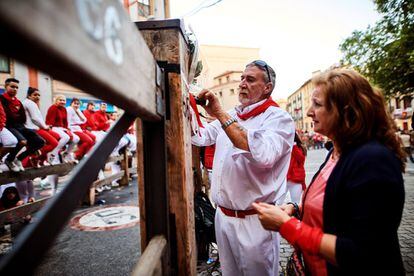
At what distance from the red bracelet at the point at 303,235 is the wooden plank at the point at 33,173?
4.32 metres

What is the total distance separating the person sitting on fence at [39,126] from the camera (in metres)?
5.25

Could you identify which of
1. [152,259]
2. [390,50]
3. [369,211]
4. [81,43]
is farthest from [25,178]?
[390,50]

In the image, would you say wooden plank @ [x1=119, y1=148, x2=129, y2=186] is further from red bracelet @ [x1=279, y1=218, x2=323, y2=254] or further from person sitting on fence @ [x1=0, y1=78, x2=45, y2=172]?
red bracelet @ [x1=279, y1=218, x2=323, y2=254]

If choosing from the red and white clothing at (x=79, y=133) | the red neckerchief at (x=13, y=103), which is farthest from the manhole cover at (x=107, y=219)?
the red neckerchief at (x=13, y=103)

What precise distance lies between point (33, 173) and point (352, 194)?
4.90 metres

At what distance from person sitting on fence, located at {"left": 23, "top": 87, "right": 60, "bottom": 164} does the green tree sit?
13.4 meters

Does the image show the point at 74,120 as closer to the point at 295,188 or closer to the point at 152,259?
the point at 295,188

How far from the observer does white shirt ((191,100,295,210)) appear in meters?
1.87

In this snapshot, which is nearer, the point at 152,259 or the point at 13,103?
the point at 152,259

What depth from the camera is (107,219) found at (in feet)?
15.9

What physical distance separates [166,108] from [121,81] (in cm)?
69

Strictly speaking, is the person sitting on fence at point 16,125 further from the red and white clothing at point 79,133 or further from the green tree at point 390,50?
the green tree at point 390,50

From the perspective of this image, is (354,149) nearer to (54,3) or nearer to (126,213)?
(54,3)

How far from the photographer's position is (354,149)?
1140 mm
